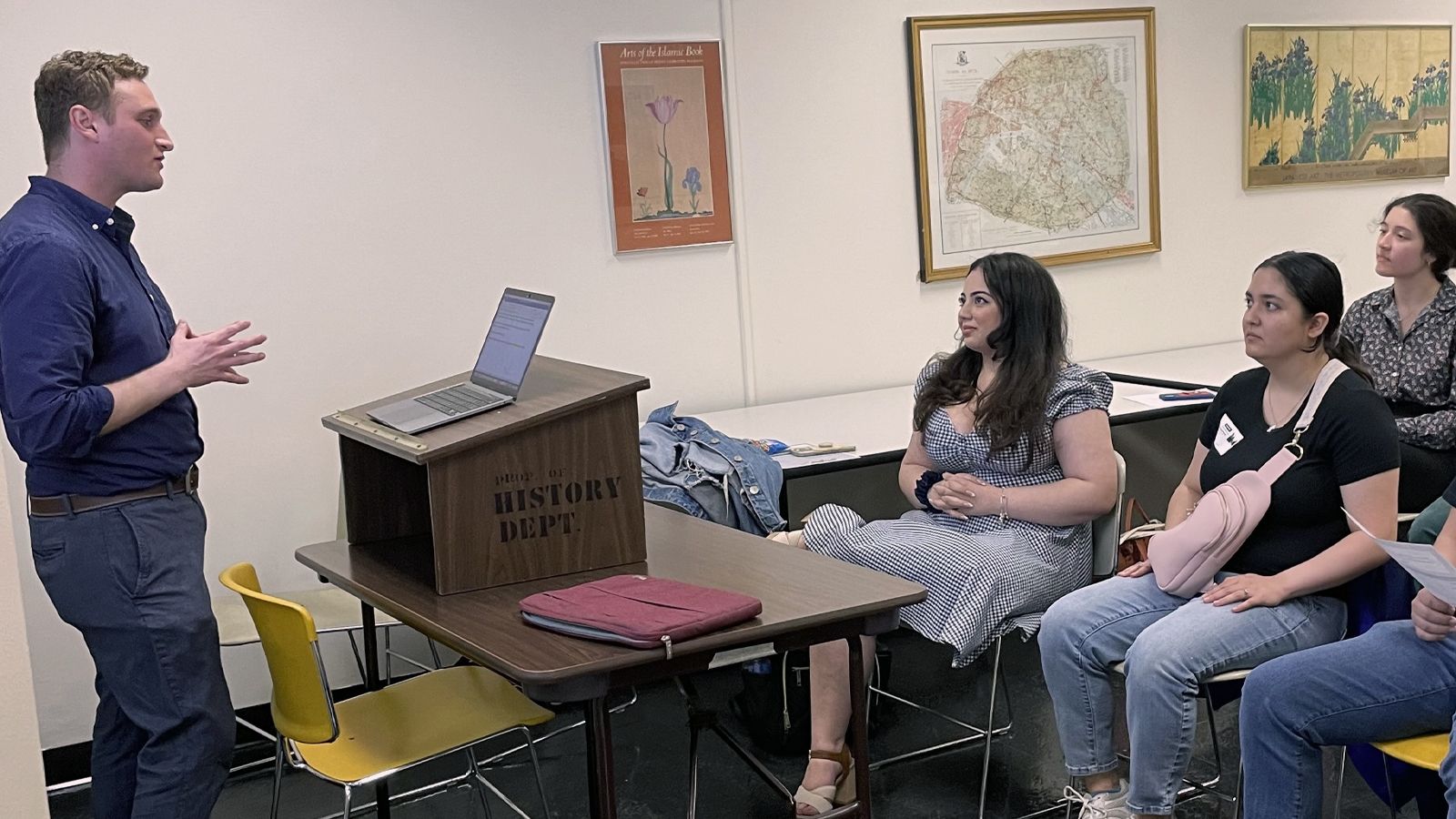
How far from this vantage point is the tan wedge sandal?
3.04 m

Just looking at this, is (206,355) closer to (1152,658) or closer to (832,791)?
(832,791)

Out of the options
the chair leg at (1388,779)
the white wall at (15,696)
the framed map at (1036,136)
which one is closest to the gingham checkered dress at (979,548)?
the chair leg at (1388,779)

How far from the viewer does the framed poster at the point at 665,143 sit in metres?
4.21

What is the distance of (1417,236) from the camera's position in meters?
3.71

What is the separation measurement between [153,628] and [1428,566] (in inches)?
84.2

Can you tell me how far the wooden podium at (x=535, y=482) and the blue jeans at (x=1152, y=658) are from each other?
35.7 inches

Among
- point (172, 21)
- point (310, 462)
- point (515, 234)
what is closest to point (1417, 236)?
point (515, 234)

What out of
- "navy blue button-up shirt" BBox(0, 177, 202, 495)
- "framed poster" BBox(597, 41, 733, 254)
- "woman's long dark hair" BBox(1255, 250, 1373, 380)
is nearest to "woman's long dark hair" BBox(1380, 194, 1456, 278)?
"woman's long dark hair" BBox(1255, 250, 1373, 380)

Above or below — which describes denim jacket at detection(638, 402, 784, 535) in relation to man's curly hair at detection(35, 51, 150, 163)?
below

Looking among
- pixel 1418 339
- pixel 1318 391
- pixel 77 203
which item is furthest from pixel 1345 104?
pixel 77 203

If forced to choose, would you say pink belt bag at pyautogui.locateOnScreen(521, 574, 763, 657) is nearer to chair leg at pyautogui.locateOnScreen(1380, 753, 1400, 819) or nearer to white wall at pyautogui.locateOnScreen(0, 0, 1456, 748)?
chair leg at pyautogui.locateOnScreen(1380, 753, 1400, 819)

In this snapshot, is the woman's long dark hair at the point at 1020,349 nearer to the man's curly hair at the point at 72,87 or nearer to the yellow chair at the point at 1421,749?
the yellow chair at the point at 1421,749

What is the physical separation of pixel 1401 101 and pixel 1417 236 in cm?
226

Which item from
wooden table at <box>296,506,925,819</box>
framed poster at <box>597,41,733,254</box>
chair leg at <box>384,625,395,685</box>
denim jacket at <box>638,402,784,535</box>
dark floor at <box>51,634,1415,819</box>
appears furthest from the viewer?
framed poster at <box>597,41,733,254</box>
